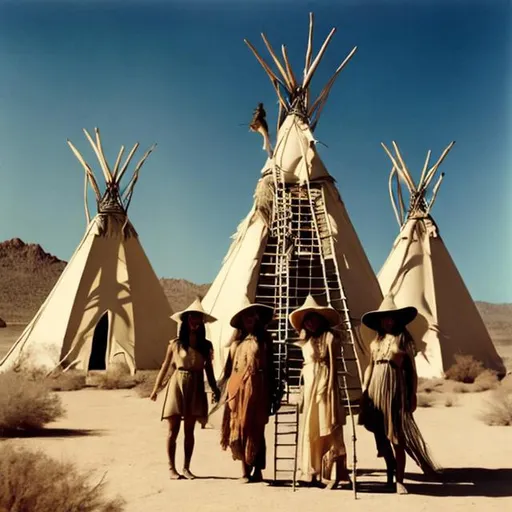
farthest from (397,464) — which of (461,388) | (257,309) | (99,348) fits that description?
(99,348)

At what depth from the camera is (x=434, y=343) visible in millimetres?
11961

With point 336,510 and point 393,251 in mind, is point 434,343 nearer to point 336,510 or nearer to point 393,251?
point 393,251

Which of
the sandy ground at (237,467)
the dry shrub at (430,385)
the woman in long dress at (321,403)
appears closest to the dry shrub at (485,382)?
the dry shrub at (430,385)

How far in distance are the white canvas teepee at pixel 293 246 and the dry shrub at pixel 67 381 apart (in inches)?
105

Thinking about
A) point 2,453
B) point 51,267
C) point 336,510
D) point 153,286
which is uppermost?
point 51,267

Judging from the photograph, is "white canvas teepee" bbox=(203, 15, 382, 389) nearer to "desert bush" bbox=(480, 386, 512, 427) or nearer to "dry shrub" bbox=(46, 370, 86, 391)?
"desert bush" bbox=(480, 386, 512, 427)

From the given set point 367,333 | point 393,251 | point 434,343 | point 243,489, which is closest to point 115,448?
point 243,489

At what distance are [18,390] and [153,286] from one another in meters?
6.85

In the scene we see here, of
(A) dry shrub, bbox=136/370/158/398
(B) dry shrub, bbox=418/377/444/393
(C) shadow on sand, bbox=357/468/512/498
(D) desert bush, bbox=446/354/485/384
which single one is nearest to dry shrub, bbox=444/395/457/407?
(B) dry shrub, bbox=418/377/444/393

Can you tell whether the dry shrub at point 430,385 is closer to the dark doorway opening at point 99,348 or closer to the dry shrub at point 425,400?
the dry shrub at point 425,400

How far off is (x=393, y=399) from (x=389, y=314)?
605mm

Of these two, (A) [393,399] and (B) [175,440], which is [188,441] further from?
(A) [393,399]

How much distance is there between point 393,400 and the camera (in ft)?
14.8

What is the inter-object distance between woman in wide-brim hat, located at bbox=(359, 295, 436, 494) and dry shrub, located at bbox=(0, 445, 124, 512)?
2004mm
